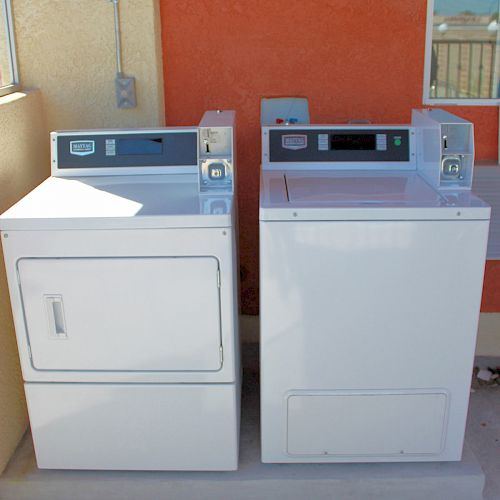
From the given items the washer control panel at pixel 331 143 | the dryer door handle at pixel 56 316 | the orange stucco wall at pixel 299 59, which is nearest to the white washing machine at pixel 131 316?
the dryer door handle at pixel 56 316

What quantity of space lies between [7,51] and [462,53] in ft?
7.92

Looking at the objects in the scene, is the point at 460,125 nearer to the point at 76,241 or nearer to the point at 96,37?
the point at 76,241

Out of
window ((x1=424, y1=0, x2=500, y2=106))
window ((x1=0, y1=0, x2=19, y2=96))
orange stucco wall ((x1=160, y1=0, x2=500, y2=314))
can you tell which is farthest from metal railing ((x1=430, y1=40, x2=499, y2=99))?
window ((x1=0, y1=0, x2=19, y2=96))

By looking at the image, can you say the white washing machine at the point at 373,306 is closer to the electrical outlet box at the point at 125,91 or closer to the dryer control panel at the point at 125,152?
the dryer control panel at the point at 125,152

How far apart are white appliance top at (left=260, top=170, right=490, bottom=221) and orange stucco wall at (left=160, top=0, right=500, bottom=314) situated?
2.84 feet

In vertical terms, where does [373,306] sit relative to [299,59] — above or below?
below

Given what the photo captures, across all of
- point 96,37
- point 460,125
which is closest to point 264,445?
point 460,125

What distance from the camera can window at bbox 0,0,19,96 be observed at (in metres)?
3.15

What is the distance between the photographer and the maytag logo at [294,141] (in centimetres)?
292

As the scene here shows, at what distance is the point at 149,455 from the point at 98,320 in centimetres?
63

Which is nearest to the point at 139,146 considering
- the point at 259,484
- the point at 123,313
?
the point at 123,313

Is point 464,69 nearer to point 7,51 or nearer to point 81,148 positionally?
point 81,148

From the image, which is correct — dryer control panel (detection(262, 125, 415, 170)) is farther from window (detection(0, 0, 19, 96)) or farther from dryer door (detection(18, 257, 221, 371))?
window (detection(0, 0, 19, 96))

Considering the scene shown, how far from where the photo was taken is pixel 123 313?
92.0 inches
